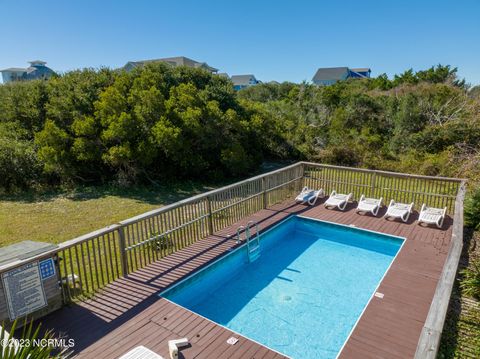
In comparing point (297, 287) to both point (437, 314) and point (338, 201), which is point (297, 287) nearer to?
point (437, 314)

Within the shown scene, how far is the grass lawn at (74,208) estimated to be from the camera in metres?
8.19

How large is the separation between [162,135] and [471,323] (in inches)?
393

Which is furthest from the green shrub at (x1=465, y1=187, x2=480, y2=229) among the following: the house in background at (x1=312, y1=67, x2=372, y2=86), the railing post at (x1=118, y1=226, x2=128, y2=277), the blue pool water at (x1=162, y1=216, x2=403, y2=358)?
the house in background at (x1=312, y1=67, x2=372, y2=86)

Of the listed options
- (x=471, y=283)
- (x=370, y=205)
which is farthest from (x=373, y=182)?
(x=471, y=283)

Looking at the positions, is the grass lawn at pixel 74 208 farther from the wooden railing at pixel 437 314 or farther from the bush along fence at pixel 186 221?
the wooden railing at pixel 437 314

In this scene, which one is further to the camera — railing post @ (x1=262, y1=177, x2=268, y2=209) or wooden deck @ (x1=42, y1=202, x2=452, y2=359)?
railing post @ (x1=262, y1=177, x2=268, y2=209)

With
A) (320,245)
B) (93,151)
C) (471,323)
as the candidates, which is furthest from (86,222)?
(471,323)

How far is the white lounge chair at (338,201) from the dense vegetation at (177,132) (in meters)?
3.32

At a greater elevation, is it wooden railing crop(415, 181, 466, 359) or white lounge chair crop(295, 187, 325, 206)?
wooden railing crop(415, 181, 466, 359)

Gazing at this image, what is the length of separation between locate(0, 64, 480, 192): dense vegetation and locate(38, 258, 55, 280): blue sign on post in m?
7.78

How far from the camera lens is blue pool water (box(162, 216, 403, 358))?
4770 millimetres

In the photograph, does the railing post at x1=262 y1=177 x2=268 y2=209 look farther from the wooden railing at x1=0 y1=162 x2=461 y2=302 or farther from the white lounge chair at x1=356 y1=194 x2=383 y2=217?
the white lounge chair at x1=356 y1=194 x2=383 y2=217

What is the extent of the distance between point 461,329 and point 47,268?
5.57 metres

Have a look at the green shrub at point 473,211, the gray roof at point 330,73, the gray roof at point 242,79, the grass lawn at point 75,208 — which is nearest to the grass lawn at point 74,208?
the grass lawn at point 75,208
